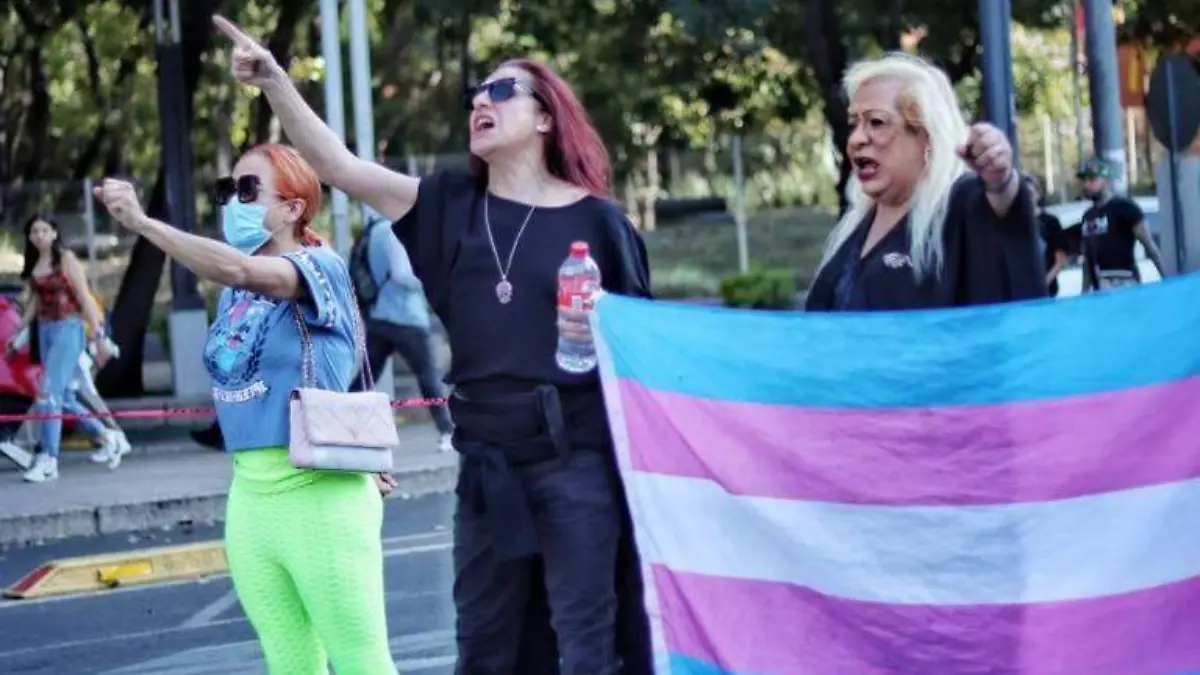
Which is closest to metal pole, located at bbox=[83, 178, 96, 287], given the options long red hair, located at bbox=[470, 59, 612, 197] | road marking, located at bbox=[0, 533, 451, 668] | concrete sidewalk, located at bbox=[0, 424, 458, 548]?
concrete sidewalk, located at bbox=[0, 424, 458, 548]

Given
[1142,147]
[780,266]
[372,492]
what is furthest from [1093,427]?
[1142,147]

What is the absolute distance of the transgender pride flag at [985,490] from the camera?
14.5ft

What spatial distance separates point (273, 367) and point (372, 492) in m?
0.40

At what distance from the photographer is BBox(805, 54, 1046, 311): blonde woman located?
15.4 ft

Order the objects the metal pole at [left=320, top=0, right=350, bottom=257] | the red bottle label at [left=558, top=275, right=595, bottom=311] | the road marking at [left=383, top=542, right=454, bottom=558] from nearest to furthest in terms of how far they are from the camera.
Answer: the red bottle label at [left=558, top=275, right=595, bottom=311] < the road marking at [left=383, top=542, right=454, bottom=558] < the metal pole at [left=320, top=0, right=350, bottom=257]

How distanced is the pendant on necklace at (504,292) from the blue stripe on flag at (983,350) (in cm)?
74

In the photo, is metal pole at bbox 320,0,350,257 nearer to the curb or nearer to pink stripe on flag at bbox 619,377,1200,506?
the curb

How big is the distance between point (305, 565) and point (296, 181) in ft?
3.12

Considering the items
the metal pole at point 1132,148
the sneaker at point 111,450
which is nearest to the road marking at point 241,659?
the sneaker at point 111,450

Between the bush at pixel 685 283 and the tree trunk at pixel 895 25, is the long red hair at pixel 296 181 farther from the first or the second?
the bush at pixel 685 283

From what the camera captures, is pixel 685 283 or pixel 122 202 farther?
pixel 685 283

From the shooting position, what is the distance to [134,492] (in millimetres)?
13766

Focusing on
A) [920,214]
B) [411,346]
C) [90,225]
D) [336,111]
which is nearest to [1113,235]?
[411,346]

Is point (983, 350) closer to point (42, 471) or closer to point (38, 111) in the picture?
point (42, 471)
